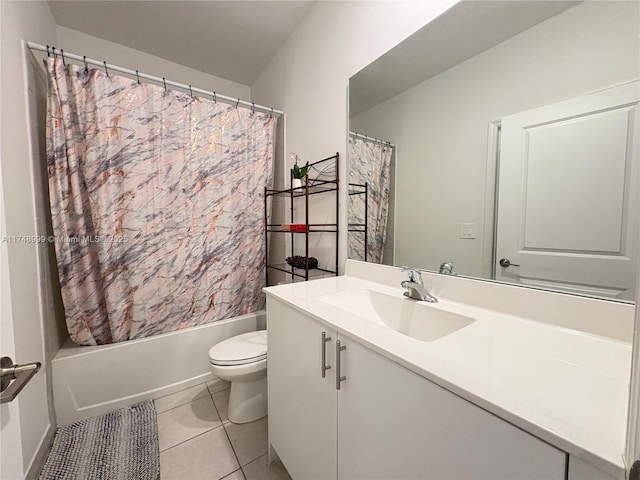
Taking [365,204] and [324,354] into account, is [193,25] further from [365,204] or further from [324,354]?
[324,354]

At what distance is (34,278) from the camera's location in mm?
1291

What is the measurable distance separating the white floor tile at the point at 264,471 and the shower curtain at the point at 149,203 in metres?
1.01

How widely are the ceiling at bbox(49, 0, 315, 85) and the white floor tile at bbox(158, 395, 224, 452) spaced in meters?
2.63

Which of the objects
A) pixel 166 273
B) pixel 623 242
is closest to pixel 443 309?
pixel 623 242

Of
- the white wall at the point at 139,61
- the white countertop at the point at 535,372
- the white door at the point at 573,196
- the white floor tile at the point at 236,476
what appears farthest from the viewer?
the white wall at the point at 139,61

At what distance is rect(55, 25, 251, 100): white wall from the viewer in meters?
1.91

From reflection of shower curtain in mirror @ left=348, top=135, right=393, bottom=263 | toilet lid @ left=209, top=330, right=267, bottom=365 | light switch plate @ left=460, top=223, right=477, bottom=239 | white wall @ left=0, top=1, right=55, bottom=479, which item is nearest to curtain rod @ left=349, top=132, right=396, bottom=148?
reflection of shower curtain in mirror @ left=348, top=135, right=393, bottom=263

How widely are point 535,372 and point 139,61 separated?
3156 millimetres

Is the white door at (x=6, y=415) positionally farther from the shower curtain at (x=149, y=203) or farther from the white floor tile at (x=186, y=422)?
the shower curtain at (x=149, y=203)

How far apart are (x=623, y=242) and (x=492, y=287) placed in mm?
345

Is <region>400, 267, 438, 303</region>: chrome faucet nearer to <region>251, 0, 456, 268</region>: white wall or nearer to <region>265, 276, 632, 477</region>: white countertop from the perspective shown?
<region>265, 276, 632, 477</region>: white countertop

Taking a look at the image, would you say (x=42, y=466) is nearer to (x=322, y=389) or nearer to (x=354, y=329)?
(x=322, y=389)

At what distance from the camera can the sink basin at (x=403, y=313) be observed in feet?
3.00

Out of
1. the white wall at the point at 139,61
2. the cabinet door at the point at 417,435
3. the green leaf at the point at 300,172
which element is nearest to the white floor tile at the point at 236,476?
the cabinet door at the point at 417,435
